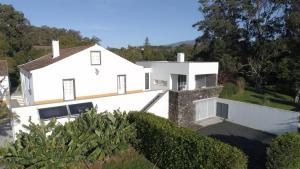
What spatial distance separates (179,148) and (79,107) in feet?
30.5

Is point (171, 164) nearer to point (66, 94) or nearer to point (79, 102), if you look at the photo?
point (79, 102)

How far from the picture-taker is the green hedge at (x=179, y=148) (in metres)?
10.1

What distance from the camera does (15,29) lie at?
198ft

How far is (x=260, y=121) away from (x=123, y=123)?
46.1 ft

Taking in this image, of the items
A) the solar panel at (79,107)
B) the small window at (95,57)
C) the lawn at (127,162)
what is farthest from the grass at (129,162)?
the small window at (95,57)

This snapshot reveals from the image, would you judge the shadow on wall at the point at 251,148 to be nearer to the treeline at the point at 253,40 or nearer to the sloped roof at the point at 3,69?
the treeline at the point at 253,40

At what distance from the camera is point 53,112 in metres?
16.9

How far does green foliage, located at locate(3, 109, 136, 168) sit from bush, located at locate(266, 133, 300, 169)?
320 inches

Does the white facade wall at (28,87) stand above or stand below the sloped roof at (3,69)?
below

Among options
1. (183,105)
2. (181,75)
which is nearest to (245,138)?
(183,105)

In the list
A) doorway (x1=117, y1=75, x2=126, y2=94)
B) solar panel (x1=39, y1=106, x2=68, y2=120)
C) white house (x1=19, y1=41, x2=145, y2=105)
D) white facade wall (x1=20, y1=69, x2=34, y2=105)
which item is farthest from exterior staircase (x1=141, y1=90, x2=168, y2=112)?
white facade wall (x1=20, y1=69, x2=34, y2=105)

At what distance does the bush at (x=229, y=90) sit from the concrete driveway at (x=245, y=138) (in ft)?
11.8

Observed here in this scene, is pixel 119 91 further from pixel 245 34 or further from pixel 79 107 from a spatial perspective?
pixel 245 34

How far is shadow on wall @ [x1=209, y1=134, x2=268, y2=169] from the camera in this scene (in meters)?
14.6
